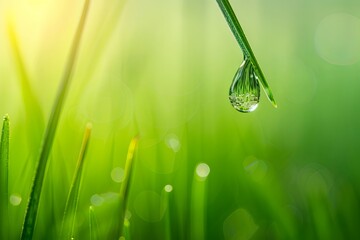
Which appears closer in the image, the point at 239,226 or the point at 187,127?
the point at 239,226

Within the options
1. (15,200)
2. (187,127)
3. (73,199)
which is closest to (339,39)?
(187,127)

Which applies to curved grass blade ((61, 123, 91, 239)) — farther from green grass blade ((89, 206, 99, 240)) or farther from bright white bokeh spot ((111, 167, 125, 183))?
bright white bokeh spot ((111, 167, 125, 183))

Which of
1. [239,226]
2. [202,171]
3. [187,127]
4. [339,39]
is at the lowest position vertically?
[239,226]

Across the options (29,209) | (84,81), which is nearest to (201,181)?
(84,81)

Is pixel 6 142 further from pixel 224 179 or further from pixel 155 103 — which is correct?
pixel 155 103

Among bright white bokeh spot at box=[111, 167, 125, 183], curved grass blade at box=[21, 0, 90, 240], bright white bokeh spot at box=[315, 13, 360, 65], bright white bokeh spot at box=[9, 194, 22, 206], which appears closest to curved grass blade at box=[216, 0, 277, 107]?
curved grass blade at box=[21, 0, 90, 240]

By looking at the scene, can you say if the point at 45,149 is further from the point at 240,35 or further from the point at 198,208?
the point at 198,208

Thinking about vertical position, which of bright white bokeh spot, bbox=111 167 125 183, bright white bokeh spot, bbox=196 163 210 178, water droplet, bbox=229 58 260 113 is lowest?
bright white bokeh spot, bbox=196 163 210 178

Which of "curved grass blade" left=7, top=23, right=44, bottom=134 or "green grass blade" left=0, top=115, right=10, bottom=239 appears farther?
"curved grass blade" left=7, top=23, right=44, bottom=134
